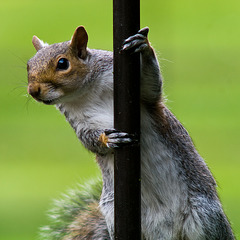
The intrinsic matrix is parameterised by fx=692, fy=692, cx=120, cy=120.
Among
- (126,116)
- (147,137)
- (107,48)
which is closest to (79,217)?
(147,137)

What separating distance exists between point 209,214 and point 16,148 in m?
3.35

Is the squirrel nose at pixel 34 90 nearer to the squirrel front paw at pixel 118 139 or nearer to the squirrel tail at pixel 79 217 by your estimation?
the squirrel front paw at pixel 118 139

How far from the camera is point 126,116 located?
204 cm

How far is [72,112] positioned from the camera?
2.52 m

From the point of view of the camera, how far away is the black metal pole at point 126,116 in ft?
6.60

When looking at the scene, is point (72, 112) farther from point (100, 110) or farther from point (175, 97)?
point (175, 97)

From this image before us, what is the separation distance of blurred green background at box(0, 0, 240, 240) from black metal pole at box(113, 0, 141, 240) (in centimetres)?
196

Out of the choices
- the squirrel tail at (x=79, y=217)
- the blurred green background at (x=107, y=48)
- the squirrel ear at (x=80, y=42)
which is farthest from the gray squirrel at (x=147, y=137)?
the blurred green background at (x=107, y=48)

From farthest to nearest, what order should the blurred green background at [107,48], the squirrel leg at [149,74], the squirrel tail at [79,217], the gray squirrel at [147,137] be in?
1. the blurred green background at [107,48]
2. the squirrel tail at [79,217]
3. the gray squirrel at [147,137]
4. the squirrel leg at [149,74]

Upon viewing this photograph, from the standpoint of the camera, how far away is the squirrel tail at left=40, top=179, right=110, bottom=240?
291 cm

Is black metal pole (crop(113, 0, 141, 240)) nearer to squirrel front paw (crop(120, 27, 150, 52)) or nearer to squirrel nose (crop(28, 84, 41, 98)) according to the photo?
squirrel front paw (crop(120, 27, 150, 52))

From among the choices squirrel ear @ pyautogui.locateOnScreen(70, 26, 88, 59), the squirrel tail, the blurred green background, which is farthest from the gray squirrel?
the blurred green background

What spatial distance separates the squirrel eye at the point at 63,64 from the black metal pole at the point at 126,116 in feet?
1.18

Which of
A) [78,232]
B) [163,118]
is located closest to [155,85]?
[163,118]
